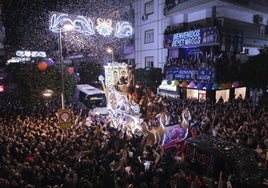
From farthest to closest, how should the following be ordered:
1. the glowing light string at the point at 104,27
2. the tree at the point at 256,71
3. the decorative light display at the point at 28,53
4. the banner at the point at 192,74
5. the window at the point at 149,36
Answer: the decorative light display at the point at 28,53 → the window at the point at 149,36 → the glowing light string at the point at 104,27 → the banner at the point at 192,74 → the tree at the point at 256,71

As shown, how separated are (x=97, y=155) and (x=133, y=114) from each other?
509cm

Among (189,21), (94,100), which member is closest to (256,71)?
(189,21)

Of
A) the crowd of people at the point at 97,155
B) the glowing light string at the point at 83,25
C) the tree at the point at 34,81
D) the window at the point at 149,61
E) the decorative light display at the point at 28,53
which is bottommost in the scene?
the crowd of people at the point at 97,155

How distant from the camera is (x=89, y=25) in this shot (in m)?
23.2

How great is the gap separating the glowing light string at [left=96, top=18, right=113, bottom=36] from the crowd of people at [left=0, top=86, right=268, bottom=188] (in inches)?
477

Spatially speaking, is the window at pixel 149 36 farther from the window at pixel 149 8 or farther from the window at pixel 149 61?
the window at pixel 149 8

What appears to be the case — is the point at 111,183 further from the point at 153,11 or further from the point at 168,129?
the point at 153,11

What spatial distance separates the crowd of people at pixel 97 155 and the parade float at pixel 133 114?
41.4 inches

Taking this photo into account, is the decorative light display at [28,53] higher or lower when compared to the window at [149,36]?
lower

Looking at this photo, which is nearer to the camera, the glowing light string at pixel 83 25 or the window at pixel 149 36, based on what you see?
the glowing light string at pixel 83 25

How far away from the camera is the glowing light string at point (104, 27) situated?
24.1 metres

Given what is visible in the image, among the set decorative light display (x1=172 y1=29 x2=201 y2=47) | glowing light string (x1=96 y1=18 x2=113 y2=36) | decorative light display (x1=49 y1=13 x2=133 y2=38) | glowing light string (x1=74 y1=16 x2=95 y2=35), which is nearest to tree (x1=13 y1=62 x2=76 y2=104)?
decorative light display (x1=49 y1=13 x2=133 y2=38)

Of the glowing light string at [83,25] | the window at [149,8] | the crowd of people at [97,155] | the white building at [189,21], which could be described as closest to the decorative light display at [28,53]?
the glowing light string at [83,25]

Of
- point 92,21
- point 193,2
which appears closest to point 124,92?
point 92,21
